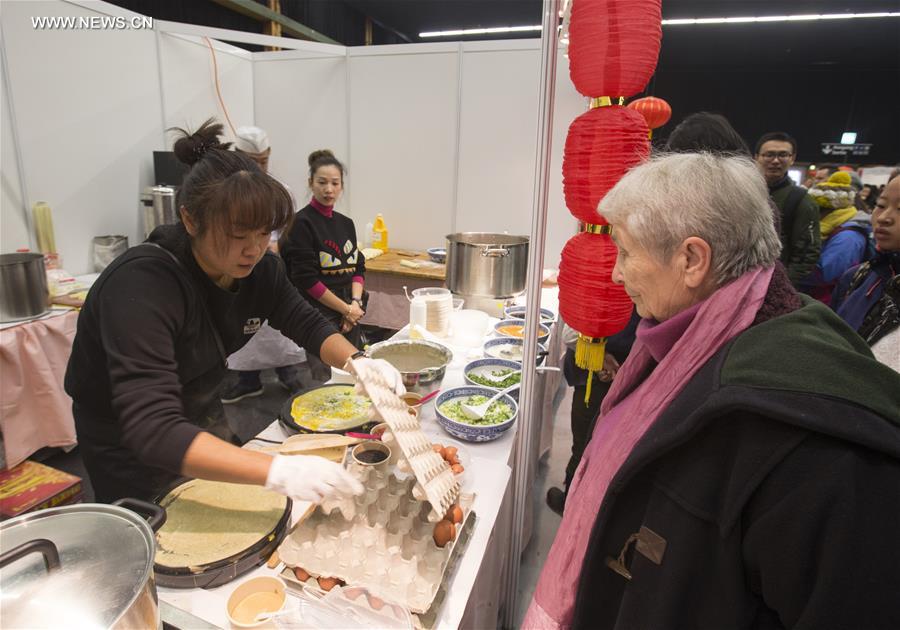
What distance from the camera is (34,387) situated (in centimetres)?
278

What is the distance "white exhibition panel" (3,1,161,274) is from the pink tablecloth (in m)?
1.04

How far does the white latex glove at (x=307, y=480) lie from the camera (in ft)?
3.34

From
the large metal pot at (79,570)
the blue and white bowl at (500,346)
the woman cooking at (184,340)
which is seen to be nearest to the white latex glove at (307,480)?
the woman cooking at (184,340)

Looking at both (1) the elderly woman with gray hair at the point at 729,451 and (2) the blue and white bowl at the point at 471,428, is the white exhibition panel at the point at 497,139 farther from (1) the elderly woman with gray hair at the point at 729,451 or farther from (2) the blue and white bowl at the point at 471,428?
(1) the elderly woman with gray hair at the point at 729,451

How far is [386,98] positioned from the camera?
4965mm

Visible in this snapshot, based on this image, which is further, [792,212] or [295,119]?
[295,119]

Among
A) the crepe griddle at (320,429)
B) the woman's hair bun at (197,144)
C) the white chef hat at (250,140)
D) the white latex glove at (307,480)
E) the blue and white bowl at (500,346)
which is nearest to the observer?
the white latex glove at (307,480)

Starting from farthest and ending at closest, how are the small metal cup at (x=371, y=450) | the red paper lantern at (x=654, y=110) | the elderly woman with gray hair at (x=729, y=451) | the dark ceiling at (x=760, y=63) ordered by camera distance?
the dark ceiling at (x=760, y=63)
the red paper lantern at (x=654, y=110)
the small metal cup at (x=371, y=450)
the elderly woman with gray hair at (x=729, y=451)

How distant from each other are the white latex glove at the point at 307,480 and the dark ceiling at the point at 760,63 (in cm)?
845

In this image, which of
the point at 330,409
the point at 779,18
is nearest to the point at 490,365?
the point at 330,409

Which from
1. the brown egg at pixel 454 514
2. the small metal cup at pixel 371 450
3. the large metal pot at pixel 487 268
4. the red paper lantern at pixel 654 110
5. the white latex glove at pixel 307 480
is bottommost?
the brown egg at pixel 454 514

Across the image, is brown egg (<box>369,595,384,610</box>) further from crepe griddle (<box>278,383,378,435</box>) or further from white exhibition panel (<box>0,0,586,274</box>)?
white exhibition panel (<box>0,0,586,274</box>)

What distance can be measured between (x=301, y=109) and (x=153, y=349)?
4774mm

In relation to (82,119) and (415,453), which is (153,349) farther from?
(82,119)
